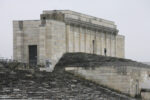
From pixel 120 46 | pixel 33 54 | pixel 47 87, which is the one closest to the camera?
pixel 47 87

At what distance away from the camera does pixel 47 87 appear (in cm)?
2609

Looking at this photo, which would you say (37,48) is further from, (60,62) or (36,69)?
(36,69)

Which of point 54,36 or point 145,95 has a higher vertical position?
point 54,36

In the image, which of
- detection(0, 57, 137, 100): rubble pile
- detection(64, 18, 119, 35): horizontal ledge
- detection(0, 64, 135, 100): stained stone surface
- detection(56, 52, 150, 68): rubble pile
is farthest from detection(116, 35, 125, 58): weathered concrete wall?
detection(0, 64, 135, 100): stained stone surface

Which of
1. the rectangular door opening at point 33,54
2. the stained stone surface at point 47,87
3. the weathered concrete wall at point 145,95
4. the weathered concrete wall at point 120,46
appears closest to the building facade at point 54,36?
the rectangular door opening at point 33,54

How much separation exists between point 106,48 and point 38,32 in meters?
Answer: 12.1

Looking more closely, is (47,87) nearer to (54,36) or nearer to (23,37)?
(54,36)

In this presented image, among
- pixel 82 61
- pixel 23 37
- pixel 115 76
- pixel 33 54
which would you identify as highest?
pixel 23 37

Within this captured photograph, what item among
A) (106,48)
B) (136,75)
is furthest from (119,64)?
(106,48)

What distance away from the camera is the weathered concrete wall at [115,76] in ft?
110

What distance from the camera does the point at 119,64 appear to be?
34344mm

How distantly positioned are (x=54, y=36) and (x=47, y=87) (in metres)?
9.45

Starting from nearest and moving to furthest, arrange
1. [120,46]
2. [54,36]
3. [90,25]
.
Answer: [54,36] → [90,25] → [120,46]

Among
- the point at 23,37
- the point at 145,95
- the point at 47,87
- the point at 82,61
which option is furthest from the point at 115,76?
the point at 47,87
